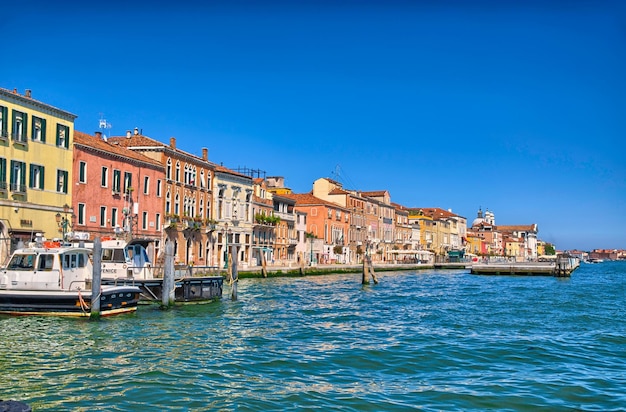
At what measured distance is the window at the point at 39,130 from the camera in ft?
109

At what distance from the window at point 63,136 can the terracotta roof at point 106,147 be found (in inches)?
33.7

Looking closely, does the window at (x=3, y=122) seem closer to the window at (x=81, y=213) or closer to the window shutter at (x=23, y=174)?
the window shutter at (x=23, y=174)

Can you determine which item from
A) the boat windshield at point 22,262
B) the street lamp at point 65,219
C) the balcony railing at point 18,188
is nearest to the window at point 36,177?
the balcony railing at point 18,188

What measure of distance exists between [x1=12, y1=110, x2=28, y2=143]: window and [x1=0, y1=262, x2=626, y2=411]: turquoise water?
1259cm

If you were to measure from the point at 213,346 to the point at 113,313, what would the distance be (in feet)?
20.2

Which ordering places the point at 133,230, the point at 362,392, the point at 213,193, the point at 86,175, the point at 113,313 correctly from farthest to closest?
the point at 213,193, the point at 133,230, the point at 86,175, the point at 113,313, the point at 362,392

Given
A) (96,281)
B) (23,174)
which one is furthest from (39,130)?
(96,281)

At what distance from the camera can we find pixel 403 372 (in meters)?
14.2

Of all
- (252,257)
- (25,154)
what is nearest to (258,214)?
(252,257)

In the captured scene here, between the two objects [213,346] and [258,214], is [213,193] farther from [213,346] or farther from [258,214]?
[213,346]

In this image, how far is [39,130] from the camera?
110ft

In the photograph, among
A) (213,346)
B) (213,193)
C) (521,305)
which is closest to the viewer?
(213,346)

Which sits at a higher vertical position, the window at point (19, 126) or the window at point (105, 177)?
the window at point (19, 126)

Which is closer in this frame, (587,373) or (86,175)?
(587,373)
